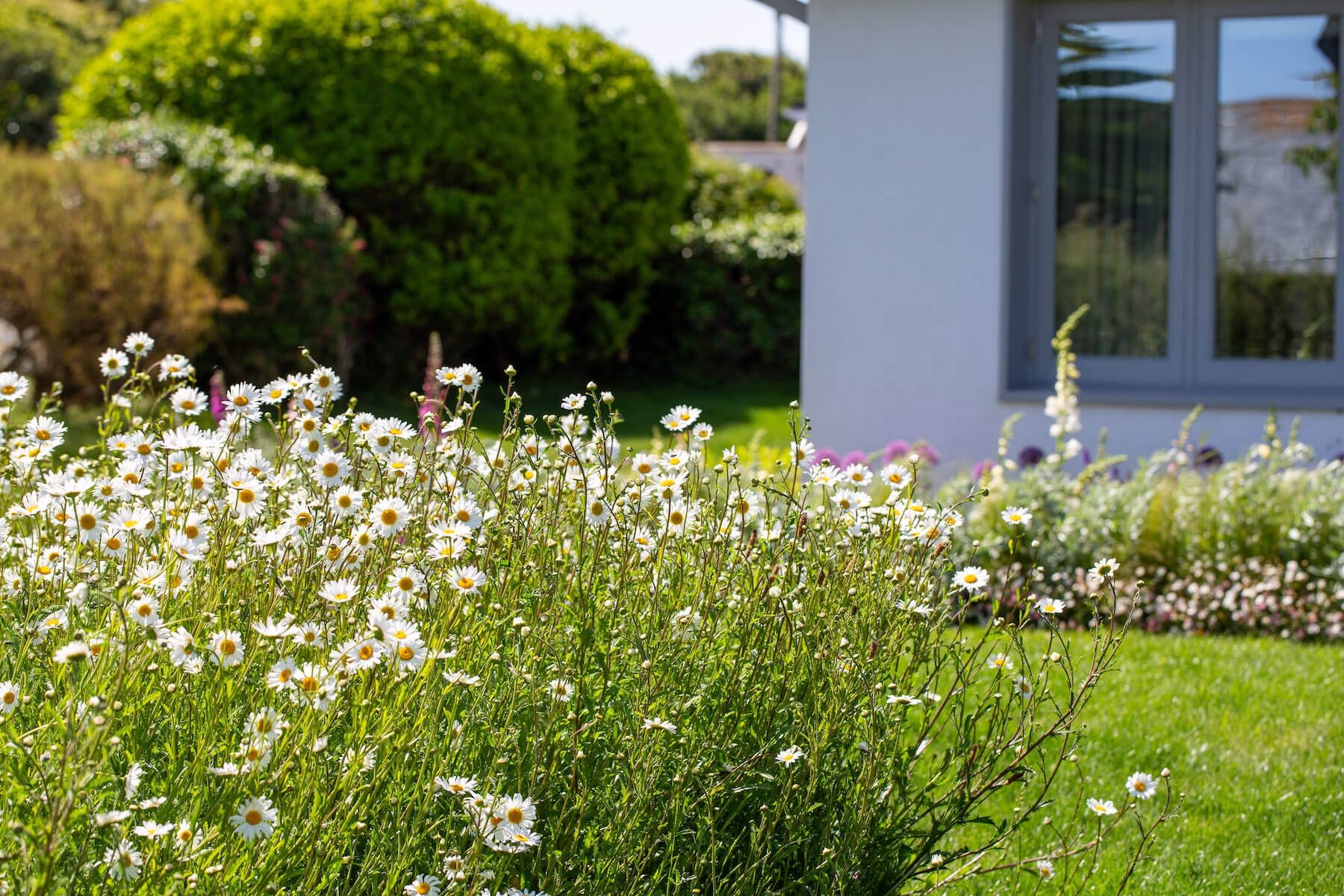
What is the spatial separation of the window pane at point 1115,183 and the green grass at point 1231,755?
2.37 metres

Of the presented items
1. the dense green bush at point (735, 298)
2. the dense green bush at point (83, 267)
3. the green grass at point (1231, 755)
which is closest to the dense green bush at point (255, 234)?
the dense green bush at point (83, 267)

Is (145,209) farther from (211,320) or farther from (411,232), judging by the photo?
(411,232)

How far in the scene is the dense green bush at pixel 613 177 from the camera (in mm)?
11820

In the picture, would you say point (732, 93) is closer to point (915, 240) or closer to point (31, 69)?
point (31, 69)

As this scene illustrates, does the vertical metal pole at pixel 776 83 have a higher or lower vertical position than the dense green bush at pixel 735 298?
higher

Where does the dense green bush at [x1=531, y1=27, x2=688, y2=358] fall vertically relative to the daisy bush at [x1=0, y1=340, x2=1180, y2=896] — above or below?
above

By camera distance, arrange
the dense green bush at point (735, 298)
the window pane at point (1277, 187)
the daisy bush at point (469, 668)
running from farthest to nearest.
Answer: the dense green bush at point (735, 298), the window pane at point (1277, 187), the daisy bush at point (469, 668)

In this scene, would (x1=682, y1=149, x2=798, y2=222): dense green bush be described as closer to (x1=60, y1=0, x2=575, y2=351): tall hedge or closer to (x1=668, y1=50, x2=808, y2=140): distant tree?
(x1=60, y1=0, x2=575, y2=351): tall hedge

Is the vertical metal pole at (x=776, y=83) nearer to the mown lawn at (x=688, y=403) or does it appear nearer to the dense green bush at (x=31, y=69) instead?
the dense green bush at (x=31, y=69)

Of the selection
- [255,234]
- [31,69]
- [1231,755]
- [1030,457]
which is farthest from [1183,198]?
[31,69]

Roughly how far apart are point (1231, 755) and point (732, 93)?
176ft

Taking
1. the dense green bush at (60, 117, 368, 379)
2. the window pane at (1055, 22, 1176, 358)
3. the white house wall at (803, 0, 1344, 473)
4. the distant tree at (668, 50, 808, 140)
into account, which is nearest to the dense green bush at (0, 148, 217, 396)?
the dense green bush at (60, 117, 368, 379)

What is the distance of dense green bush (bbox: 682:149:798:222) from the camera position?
47.2 feet

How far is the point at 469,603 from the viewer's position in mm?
2031
